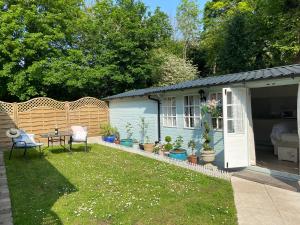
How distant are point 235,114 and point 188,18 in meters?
22.9

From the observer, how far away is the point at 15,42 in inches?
682

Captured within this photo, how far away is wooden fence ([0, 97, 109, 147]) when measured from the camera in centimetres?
1346

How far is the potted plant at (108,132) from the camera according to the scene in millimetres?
14773

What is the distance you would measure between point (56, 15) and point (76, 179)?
628 inches

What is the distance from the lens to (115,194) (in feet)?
19.8

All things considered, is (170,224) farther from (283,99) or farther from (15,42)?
(15,42)

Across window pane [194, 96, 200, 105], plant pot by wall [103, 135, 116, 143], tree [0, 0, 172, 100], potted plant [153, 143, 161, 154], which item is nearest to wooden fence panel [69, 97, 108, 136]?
plant pot by wall [103, 135, 116, 143]

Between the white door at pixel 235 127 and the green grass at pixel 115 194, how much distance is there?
0.92 meters

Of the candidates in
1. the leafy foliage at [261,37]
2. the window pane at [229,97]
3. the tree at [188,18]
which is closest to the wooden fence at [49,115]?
the leafy foliage at [261,37]

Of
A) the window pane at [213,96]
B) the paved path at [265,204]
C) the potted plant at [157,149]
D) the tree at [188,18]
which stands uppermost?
the tree at [188,18]

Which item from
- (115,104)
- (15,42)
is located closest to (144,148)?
(115,104)

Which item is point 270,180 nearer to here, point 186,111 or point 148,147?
point 186,111

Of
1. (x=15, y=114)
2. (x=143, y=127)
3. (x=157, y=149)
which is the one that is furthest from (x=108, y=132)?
(x=157, y=149)

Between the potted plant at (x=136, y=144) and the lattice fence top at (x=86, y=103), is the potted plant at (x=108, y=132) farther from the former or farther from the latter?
the potted plant at (x=136, y=144)
